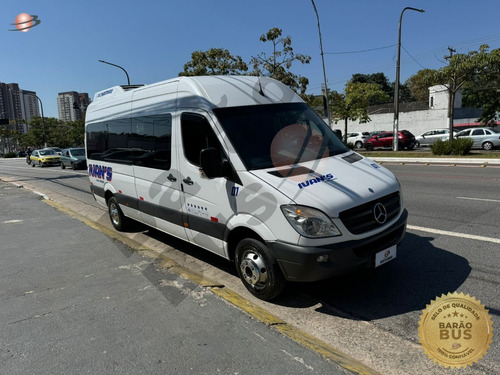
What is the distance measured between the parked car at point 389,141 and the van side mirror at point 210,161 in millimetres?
29694

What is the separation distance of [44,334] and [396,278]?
365 centimetres

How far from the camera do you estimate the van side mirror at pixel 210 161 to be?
375 centimetres

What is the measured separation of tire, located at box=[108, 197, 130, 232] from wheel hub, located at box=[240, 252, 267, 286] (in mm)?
3721

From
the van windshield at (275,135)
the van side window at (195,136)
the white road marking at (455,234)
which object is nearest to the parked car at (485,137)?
the white road marking at (455,234)

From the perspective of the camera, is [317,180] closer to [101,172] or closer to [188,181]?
[188,181]

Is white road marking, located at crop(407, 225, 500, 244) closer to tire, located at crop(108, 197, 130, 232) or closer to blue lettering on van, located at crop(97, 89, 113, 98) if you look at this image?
tire, located at crop(108, 197, 130, 232)

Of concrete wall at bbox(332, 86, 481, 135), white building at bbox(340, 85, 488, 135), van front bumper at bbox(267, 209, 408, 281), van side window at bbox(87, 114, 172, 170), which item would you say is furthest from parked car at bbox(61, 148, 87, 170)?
concrete wall at bbox(332, 86, 481, 135)

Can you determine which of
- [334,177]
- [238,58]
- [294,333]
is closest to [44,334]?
[294,333]

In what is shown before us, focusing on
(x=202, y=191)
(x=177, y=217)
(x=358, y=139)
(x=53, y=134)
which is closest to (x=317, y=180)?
(x=202, y=191)

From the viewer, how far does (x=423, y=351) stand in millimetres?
2922

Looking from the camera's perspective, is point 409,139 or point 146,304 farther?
point 409,139

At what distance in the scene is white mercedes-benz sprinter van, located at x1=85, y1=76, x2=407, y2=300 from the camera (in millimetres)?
3426

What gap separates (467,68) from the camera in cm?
2277

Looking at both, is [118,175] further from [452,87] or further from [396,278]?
[452,87]
